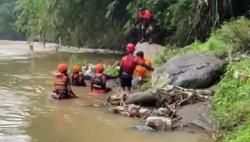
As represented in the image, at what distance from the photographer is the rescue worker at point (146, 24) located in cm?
1967

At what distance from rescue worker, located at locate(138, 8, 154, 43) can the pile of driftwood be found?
281 inches

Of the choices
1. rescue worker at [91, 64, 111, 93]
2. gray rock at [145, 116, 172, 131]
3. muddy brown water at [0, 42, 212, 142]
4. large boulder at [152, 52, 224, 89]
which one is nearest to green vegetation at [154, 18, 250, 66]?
large boulder at [152, 52, 224, 89]

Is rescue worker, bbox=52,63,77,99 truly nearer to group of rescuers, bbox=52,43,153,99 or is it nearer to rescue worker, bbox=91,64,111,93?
group of rescuers, bbox=52,43,153,99

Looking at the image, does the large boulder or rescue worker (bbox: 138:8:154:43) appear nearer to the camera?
the large boulder

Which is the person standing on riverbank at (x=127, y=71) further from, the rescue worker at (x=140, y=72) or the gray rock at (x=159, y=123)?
the gray rock at (x=159, y=123)

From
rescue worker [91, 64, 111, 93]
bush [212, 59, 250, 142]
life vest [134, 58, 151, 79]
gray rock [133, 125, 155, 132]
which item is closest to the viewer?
bush [212, 59, 250, 142]

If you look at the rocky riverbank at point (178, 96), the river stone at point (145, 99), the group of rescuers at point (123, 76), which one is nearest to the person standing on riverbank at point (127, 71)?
the group of rescuers at point (123, 76)

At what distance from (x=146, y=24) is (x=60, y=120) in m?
9.14

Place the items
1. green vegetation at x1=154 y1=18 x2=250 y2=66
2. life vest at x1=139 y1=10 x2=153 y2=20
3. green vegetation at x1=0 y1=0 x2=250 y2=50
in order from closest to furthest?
1. green vegetation at x1=154 y1=18 x2=250 y2=66
2. green vegetation at x1=0 y1=0 x2=250 y2=50
3. life vest at x1=139 y1=10 x2=153 y2=20

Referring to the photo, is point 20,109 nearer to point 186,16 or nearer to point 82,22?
point 186,16

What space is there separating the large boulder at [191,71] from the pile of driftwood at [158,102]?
54 cm

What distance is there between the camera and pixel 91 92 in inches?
609

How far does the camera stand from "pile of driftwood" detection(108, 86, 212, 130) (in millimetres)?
11487

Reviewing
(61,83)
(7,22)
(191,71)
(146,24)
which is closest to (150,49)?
(146,24)
